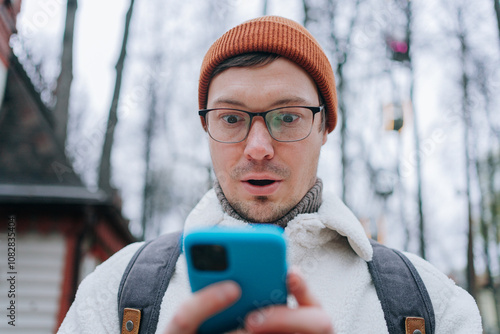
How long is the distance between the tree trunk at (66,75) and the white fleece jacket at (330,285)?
6.76 metres

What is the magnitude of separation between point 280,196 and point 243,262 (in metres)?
0.77

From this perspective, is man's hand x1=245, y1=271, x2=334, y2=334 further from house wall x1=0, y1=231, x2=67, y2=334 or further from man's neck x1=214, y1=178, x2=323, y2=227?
house wall x1=0, y1=231, x2=67, y2=334

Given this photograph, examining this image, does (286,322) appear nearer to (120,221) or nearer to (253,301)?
(253,301)

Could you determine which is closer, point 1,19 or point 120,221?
point 1,19

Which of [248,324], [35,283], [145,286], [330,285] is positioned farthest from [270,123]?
[35,283]

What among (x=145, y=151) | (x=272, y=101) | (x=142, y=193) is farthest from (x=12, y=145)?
(x=142, y=193)

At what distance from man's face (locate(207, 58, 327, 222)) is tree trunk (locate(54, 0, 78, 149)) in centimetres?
685

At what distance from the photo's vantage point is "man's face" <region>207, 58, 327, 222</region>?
169 cm

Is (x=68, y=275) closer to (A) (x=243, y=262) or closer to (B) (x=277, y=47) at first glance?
(B) (x=277, y=47)

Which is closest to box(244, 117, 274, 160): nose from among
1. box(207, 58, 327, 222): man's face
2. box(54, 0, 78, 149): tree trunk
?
box(207, 58, 327, 222): man's face

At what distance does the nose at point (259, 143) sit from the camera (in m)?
1.65

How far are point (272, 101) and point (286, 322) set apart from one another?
1018 mm

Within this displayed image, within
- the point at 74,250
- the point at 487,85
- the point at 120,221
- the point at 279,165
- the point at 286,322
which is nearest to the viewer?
the point at 286,322

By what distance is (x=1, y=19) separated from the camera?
18.8ft
